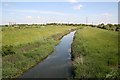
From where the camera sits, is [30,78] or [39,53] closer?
[30,78]

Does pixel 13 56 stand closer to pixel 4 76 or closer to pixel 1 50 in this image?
pixel 1 50

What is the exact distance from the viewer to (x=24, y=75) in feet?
60.1

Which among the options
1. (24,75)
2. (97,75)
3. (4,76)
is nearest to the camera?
(97,75)

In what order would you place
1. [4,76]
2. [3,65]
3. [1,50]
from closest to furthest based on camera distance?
1. [4,76]
2. [3,65]
3. [1,50]

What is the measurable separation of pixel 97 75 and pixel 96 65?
2949mm

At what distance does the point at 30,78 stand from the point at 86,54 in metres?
8.92

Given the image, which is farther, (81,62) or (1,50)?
(1,50)

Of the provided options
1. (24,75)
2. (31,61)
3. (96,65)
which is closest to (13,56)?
(31,61)

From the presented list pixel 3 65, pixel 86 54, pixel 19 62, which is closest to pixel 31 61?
pixel 19 62

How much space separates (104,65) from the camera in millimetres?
18797

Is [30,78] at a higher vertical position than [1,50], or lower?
lower

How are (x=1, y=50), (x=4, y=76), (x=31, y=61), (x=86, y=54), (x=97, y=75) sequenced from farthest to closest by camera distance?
(x=1, y=50)
(x=86, y=54)
(x=31, y=61)
(x=4, y=76)
(x=97, y=75)

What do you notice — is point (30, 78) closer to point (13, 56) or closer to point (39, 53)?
point (13, 56)

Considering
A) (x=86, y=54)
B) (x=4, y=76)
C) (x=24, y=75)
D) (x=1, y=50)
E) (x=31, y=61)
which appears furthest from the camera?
(x=1, y=50)
